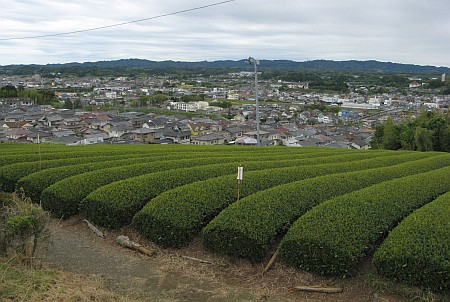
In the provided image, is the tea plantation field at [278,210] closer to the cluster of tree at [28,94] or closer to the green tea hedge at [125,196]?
the green tea hedge at [125,196]

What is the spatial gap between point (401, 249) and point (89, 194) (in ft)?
20.3

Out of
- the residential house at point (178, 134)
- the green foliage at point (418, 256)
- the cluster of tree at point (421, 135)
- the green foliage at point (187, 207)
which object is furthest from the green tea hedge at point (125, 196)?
the residential house at point (178, 134)

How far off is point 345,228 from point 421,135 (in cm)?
2169

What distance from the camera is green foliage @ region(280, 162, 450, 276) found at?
19.7ft

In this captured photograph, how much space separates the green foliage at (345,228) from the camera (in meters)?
6.01

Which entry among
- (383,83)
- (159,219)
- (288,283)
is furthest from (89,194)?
(383,83)

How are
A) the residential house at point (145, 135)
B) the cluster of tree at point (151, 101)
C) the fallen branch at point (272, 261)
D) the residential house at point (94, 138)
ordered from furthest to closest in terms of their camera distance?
1. the cluster of tree at point (151, 101)
2. the residential house at point (145, 135)
3. the residential house at point (94, 138)
4. the fallen branch at point (272, 261)

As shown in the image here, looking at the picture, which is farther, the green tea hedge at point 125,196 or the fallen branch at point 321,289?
the green tea hedge at point 125,196

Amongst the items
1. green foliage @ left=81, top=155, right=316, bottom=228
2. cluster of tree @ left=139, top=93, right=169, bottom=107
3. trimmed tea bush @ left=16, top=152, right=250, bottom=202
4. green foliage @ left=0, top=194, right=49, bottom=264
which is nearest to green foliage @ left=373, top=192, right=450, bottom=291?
green foliage @ left=81, top=155, right=316, bottom=228

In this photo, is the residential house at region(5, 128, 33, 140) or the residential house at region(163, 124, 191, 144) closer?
the residential house at region(5, 128, 33, 140)

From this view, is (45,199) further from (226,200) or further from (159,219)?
(226,200)

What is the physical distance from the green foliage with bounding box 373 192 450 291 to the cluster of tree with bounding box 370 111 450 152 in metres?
21.0

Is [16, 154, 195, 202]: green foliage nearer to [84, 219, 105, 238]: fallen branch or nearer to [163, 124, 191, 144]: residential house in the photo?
[84, 219, 105, 238]: fallen branch

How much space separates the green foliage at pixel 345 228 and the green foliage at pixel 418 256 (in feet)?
1.25
